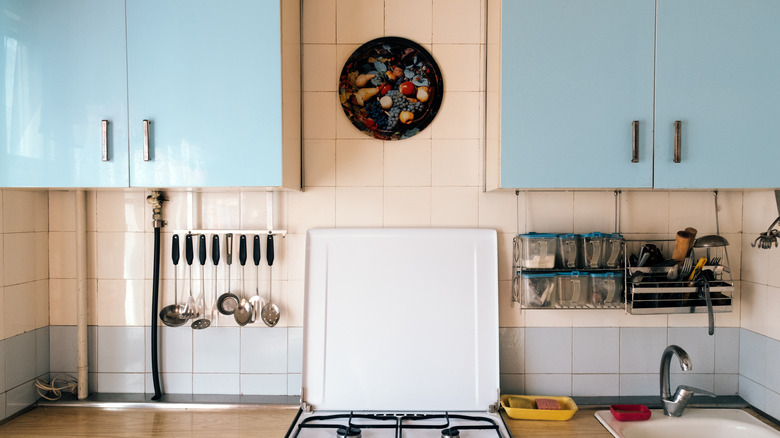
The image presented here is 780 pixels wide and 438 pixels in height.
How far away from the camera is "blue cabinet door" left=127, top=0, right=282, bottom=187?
4.67 feet

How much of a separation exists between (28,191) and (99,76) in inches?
24.8

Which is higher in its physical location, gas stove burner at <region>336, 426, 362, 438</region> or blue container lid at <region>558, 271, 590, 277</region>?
blue container lid at <region>558, 271, 590, 277</region>

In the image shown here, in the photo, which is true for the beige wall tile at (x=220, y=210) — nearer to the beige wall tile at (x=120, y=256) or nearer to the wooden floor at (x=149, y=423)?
the beige wall tile at (x=120, y=256)

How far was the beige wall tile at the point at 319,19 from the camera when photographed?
175 centimetres

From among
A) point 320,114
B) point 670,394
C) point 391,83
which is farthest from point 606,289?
point 320,114

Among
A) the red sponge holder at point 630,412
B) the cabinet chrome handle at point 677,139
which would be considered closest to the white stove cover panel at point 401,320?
the red sponge holder at point 630,412

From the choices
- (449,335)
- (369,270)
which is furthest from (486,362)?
(369,270)

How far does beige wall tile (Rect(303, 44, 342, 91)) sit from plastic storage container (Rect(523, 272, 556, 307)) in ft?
3.35

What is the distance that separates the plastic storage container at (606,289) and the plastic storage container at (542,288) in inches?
5.7

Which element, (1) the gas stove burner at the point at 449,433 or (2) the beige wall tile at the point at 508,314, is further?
(2) the beige wall tile at the point at 508,314

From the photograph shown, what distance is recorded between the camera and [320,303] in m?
1.74

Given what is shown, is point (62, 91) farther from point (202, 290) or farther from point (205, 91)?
point (202, 290)

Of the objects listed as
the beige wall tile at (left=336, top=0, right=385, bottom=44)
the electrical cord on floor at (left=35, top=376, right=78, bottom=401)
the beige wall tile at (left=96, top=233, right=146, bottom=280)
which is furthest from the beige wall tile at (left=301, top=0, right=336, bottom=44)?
the electrical cord on floor at (left=35, top=376, right=78, bottom=401)

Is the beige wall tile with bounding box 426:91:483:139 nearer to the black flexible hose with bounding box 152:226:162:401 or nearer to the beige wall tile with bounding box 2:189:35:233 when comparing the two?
the black flexible hose with bounding box 152:226:162:401
